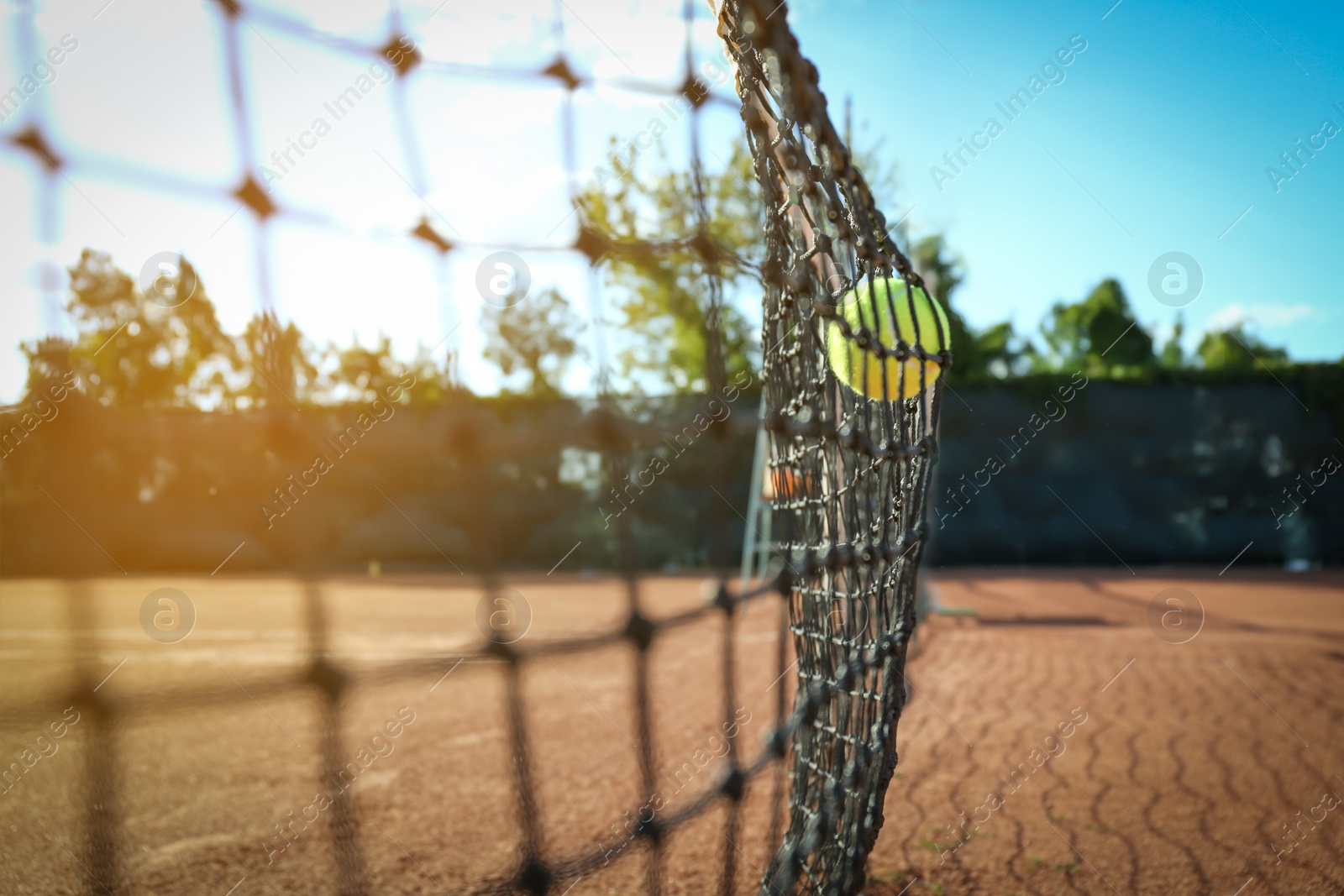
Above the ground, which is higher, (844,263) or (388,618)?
(844,263)

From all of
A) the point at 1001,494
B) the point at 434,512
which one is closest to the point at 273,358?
the point at 434,512

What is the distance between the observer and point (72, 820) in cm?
231

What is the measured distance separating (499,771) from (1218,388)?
10885mm

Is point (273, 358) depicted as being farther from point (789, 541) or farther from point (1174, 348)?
point (1174, 348)

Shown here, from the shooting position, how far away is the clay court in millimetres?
1919

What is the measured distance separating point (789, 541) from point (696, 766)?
4.29 feet

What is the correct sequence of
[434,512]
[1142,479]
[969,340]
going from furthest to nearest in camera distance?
[969,340] → [1142,479] → [434,512]

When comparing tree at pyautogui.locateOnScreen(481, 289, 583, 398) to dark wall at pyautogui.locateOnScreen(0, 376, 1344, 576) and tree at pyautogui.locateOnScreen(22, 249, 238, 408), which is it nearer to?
tree at pyautogui.locateOnScreen(22, 249, 238, 408)

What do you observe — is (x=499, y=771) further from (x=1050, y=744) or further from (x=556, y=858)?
(x=1050, y=744)

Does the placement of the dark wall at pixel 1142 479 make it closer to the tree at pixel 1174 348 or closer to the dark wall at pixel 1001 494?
the dark wall at pixel 1001 494

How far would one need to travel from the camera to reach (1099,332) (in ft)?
97.6

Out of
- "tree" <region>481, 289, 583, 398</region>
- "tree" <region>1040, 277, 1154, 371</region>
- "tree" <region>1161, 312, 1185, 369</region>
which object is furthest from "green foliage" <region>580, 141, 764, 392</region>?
"tree" <region>1161, 312, 1185, 369</region>

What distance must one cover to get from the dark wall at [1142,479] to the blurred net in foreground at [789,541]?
8424mm

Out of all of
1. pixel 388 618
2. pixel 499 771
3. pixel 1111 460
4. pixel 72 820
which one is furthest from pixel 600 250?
Answer: pixel 1111 460
